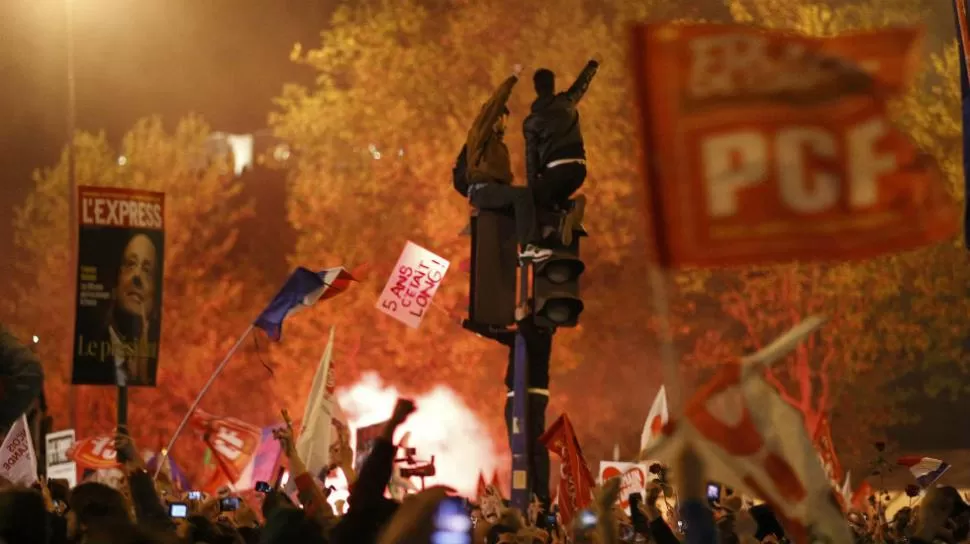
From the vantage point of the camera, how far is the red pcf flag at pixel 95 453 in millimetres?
13320

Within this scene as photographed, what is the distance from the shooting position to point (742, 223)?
4711 millimetres

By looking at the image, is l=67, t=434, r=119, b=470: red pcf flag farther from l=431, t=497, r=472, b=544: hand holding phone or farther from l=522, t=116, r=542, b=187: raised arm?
l=431, t=497, r=472, b=544: hand holding phone

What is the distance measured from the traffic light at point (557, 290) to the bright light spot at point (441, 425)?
1601 centimetres

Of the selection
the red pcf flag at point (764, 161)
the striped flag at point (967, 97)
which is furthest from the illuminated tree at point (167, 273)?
the red pcf flag at point (764, 161)

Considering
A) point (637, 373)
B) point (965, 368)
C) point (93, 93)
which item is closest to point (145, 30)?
point (93, 93)

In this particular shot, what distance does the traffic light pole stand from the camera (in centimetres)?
1063

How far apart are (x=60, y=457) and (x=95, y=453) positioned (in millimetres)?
2105

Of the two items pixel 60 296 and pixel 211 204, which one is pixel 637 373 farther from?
pixel 60 296

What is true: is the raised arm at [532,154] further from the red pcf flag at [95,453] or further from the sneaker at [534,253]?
the red pcf flag at [95,453]

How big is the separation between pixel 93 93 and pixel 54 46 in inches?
50.2

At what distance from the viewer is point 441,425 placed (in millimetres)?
26547

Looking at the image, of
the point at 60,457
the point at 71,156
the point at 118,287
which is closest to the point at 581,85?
the point at 118,287

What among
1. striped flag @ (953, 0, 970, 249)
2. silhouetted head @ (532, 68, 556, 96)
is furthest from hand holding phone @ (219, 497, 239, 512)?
striped flag @ (953, 0, 970, 249)

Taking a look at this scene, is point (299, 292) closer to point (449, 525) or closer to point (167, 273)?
point (449, 525)
